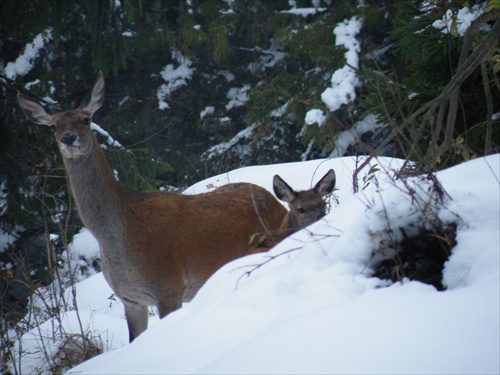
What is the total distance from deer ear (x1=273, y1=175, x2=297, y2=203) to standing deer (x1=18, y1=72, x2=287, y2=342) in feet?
0.90

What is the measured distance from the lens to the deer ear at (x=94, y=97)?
272 inches

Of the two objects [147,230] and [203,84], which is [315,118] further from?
[147,230]

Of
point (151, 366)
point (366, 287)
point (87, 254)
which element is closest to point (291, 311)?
point (366, 287)

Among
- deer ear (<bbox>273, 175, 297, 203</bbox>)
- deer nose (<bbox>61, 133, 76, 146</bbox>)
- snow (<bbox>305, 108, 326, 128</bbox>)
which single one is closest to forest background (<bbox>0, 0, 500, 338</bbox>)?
snow (<bbox>305, 108, 326, 128</bbox>)

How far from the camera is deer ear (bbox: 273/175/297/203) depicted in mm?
6953

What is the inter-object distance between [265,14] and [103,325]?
54.9ft

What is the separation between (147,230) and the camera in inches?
251

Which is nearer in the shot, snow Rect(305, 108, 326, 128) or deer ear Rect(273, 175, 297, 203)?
deer ear Rect(273, 175, 297, 203)

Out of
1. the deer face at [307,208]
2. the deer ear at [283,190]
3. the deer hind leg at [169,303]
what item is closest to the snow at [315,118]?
the deer ear at [283,190]

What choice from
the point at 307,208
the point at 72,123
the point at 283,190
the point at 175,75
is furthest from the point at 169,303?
the point at 175,75

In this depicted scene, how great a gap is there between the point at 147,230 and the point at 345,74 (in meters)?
10.9

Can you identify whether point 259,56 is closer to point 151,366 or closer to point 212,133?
point 212,133

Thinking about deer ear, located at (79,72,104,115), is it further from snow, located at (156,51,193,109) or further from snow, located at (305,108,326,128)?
snow, located at (156,51,193,109)

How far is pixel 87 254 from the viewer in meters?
12.0
